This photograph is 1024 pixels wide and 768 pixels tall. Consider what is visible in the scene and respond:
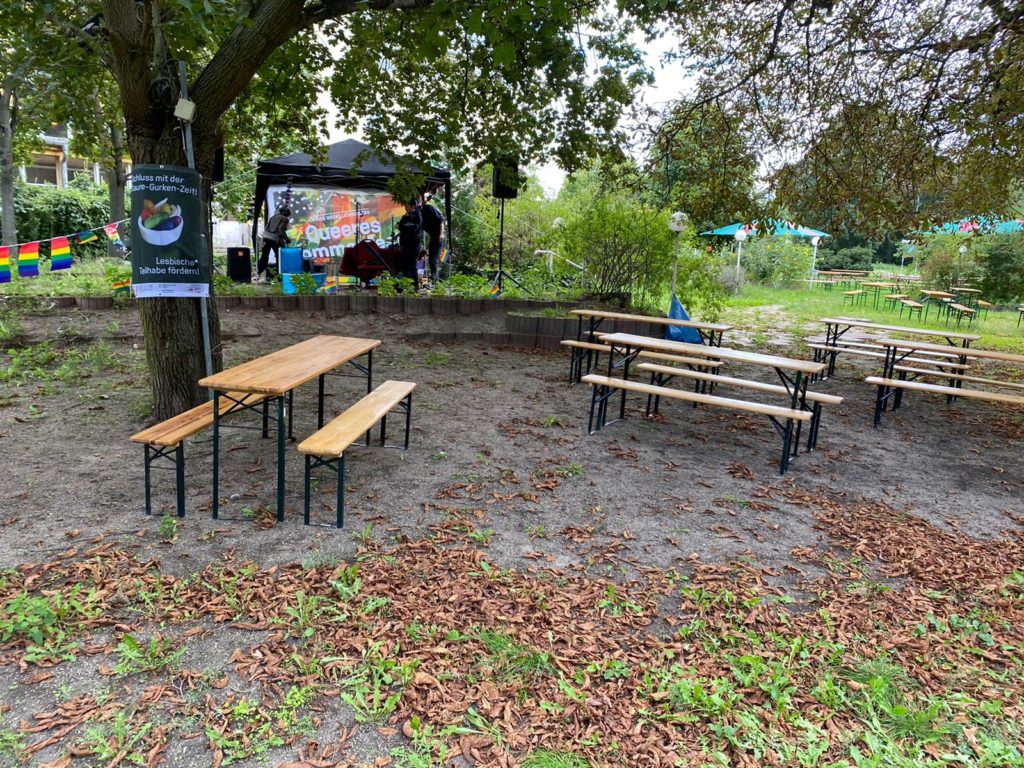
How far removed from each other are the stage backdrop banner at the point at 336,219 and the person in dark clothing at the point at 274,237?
0.44 metres

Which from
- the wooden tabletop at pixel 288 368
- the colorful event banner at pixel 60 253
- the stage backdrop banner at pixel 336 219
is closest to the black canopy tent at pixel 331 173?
the stage backdrop banner at pixel 336 219

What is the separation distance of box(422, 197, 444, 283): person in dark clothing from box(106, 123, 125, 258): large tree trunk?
578 cm

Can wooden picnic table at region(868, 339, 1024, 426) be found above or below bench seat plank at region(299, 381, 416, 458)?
above

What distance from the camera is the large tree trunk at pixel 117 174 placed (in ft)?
43.1

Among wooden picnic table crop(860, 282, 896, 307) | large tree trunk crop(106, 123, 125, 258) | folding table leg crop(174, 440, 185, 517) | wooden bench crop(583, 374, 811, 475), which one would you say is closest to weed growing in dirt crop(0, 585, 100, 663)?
folding table leg crop(174, 440, 185, 517)

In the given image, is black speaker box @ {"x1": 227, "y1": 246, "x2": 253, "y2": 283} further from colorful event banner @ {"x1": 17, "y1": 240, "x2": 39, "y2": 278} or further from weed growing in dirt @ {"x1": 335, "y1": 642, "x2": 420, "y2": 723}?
weed growing in dirt @ {"x1": 335, "y1": 642, "x2": 420, "y2": 723}

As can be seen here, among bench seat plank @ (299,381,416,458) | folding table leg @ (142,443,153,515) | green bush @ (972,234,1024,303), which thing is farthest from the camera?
green bush @ (972,234,1024,303)

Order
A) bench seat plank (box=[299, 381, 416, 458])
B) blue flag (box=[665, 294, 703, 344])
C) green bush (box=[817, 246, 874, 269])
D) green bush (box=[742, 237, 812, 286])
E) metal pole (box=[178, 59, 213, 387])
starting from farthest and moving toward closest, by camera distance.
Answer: green bush (box=[817, 246, 874, 269]) → green bush (box=[742, 237, 812, 286]) → blue flag (box=[665, 294, 703, 344]) → metal pole (box=[178, 59, 213, 387]) → bench seat plank (box=[299, 381, 416, 458])

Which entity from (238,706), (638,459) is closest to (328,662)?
(238,706)

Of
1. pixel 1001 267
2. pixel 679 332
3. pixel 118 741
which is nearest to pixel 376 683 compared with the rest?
pixel 118 741

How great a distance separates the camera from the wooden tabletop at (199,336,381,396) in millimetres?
3303

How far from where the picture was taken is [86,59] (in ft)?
19.4

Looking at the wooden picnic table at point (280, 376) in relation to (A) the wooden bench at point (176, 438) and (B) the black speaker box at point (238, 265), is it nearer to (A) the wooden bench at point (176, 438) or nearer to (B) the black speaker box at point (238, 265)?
(A) the wooden bench at point (176, 438)

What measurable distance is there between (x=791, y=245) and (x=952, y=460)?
71.0 ft
